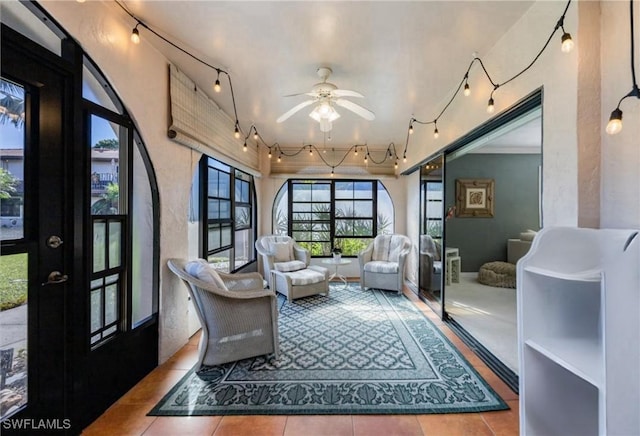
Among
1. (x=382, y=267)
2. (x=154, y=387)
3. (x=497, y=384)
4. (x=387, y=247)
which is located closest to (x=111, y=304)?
(x=154, y=387)

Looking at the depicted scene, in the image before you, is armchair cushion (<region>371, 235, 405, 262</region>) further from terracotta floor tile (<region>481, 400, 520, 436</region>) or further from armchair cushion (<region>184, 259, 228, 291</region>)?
armchair cushion (<region>184, 259, 228, 291</region>)

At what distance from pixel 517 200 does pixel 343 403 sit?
567 cm

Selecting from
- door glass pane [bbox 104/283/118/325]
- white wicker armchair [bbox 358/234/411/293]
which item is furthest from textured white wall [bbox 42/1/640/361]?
white wicker armchair [bbox 358/234/411/293]

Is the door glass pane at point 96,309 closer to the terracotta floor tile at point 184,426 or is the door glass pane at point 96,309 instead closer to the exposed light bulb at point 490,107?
the terracotta floor tile at point 184,426

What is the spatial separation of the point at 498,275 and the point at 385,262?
80.2 inches

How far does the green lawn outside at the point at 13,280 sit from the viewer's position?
1.30 m

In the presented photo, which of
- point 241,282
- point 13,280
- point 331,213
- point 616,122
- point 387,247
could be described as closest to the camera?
point 616,122

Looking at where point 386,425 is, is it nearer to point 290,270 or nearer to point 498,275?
point 290,270

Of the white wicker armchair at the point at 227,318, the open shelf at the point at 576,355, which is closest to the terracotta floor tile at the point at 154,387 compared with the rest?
the white wicker armchair at the point at 227,318

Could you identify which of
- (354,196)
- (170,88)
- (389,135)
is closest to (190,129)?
(170,88)

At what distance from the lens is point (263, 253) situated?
4.55 metres

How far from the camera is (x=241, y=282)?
2898 mm

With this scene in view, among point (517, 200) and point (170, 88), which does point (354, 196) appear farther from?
point (170, 88)

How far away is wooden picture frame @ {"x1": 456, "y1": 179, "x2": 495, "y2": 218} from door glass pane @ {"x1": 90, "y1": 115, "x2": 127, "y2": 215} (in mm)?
5659
